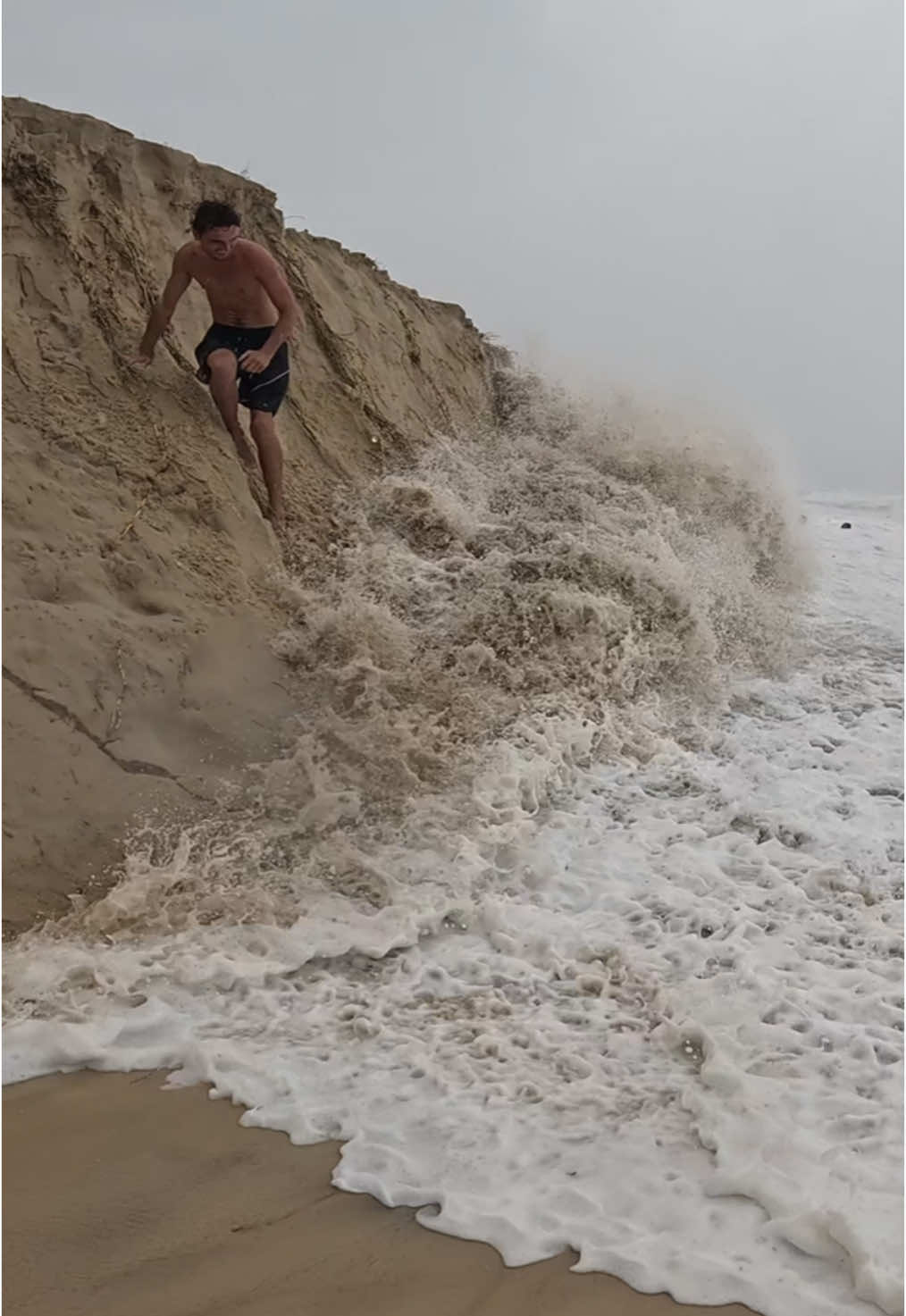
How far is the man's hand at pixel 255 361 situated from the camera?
490 cm

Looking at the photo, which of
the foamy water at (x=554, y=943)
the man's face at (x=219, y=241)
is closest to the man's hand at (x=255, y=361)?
the man's face at (x=219, y=241)

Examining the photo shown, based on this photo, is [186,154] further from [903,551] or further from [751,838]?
[903,551]

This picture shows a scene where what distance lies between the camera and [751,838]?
12.6 ft

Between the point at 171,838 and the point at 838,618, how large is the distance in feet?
18.8

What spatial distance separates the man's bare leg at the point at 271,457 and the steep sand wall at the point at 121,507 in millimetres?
112

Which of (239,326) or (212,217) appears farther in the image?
(239,326)

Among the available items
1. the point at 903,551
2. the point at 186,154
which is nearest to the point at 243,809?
the point at 186,154

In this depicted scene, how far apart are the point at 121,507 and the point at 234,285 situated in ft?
4.62

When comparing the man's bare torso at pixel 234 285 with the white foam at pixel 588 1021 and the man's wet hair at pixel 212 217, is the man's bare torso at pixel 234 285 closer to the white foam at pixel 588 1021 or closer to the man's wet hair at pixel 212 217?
the man's wet hair at pixel 212 217

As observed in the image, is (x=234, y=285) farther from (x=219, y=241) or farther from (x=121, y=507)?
(x=121, y=507)

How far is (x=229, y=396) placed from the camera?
5.10 metres

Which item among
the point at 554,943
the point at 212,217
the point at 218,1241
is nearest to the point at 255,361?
the point at 212,217

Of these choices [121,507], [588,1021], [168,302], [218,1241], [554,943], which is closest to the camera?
[218,1241]

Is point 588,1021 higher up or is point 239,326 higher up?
point 239,326
